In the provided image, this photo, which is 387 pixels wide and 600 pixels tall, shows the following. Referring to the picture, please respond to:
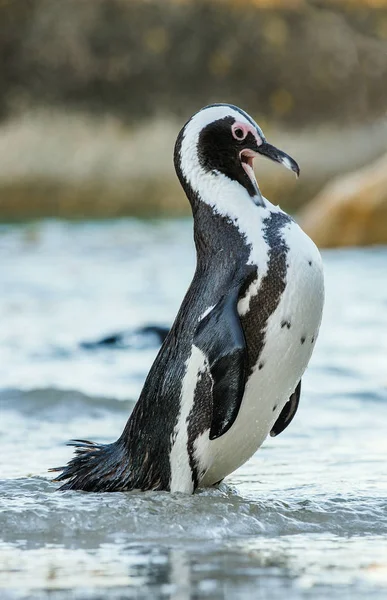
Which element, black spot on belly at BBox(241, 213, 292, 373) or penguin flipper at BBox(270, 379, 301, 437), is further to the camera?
penguin flipper at BBox(270, 379, 301, 437)

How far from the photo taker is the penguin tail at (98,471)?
3.76m

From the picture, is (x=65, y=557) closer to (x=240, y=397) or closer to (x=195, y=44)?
(x=240, y=397)

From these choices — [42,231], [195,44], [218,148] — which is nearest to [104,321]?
[218,148]

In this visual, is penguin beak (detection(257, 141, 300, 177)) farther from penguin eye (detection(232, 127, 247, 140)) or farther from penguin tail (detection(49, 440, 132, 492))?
penguin tail (detection(49, 440, 132, 492))

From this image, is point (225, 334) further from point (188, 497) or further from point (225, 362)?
point (188, 497)

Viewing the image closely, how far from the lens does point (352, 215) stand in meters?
14.8

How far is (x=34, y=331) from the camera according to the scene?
8.80 meters

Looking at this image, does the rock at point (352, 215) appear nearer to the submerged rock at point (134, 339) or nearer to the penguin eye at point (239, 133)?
the submerged rock at point (134, 339)

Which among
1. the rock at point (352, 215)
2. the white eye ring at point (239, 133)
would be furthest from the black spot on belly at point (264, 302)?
the rock at point (352, 215)

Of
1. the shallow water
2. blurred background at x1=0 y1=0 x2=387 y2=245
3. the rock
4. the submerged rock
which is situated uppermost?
blurred background at x1=0 y1=0 x2=387 y2=245

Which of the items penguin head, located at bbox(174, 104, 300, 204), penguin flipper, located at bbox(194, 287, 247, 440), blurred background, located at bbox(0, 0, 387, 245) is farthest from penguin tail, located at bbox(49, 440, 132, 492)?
blurred background, located at bbox(0, 0, 387, 245)

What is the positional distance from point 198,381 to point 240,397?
158 mm

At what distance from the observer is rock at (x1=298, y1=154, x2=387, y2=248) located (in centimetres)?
1452

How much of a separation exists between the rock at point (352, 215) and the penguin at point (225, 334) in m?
10.8
